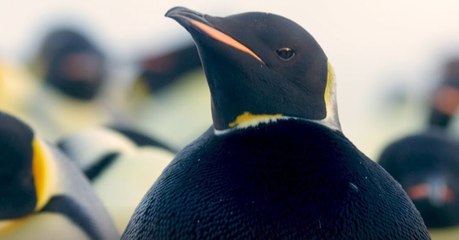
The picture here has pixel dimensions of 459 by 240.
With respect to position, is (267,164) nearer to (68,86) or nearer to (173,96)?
(173,96)

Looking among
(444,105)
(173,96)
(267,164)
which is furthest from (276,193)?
(444,105)

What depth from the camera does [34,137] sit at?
7.62ft

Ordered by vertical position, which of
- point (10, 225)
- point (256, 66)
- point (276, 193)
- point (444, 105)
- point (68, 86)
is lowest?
point (444, 105)

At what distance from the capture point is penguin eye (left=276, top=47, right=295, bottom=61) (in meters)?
1.44

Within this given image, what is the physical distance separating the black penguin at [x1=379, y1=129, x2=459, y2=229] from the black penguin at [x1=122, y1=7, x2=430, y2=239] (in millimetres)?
2028

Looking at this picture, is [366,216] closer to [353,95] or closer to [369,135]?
[369,135]

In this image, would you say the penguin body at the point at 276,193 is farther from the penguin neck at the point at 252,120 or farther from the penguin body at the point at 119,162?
the penguin body at the point at 119,162

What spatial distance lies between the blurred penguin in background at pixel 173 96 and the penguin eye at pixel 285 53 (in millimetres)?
3210

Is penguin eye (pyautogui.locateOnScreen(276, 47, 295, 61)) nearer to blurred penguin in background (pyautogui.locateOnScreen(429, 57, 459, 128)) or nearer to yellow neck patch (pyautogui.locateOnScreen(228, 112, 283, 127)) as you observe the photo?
yellow neck patch (pyautogui.locateOnScreen(228, 112, 283, 127))

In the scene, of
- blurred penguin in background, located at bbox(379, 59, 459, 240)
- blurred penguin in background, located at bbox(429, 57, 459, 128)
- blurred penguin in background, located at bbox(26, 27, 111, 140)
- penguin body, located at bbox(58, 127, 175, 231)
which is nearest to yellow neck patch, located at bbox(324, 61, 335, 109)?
penguin body, located at bbox(58, 127, 175, 231)

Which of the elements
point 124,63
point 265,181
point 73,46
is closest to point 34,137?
point 265,181

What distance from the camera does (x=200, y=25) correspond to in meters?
1.38

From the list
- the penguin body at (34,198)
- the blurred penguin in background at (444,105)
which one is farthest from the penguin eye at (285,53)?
the blurred penguin in background at (444,105)

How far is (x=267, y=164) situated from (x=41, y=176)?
1.02 metres
